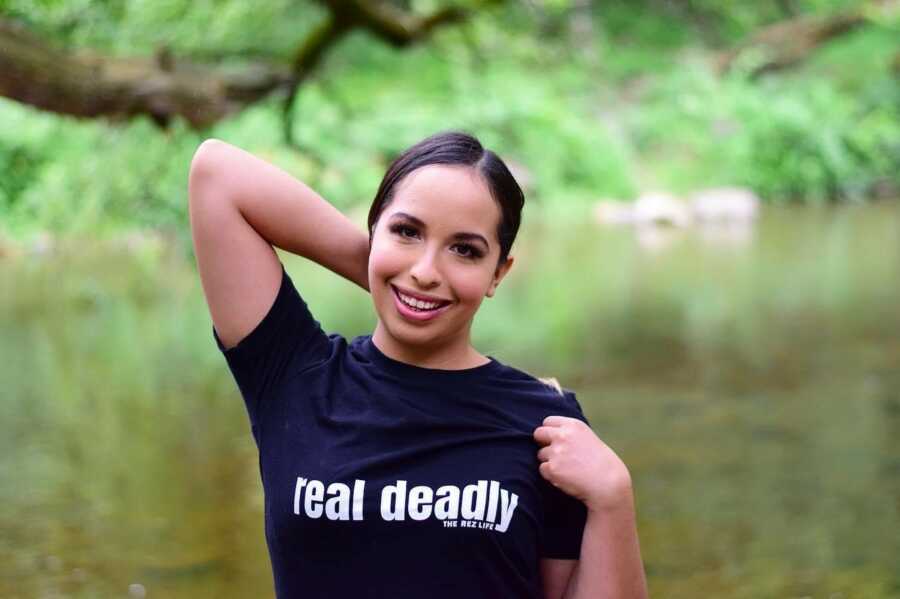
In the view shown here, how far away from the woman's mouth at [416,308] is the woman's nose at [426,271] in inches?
1.1

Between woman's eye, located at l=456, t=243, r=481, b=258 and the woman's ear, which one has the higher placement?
woman's eye, located at l=456, t=243, r=481, b=258

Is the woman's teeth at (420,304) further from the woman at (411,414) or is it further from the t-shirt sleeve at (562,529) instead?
the t-shirt sleeve at (562,529)

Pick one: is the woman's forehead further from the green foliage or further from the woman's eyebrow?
the green foliage

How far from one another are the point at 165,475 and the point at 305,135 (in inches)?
138

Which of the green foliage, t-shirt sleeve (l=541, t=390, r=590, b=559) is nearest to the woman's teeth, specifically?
t-shirt sleeve (l=541, t=390, r=590, b=559)

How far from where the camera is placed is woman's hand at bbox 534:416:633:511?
1.28 meters

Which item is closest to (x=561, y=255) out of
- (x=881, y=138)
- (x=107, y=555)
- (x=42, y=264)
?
(x=42, y=264)

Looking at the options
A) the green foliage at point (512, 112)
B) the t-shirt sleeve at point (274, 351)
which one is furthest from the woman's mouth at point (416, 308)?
the green foliage at point (512, 112)

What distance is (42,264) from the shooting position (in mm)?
11227

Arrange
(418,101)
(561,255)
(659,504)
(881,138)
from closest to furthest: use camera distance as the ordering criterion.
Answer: (659,504) → (418,101) → (561,255) → (881,138)

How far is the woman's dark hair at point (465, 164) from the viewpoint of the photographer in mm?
1319

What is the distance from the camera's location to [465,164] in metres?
1.31

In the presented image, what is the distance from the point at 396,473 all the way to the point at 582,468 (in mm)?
192

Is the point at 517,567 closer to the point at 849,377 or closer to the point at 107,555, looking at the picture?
the point at 107,555
